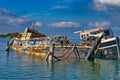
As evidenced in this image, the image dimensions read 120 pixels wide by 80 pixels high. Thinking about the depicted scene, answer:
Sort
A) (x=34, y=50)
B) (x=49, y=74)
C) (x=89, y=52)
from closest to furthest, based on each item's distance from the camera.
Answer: (x=49, y=74) < (x=89, y=52) < (x=34, y=50)

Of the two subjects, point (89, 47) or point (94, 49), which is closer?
point (94, 49)

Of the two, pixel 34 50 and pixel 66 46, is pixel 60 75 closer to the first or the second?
pixel 66 46

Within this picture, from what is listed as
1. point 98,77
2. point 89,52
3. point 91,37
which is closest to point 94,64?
point 89,52

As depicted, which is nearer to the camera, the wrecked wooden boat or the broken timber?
the broken timber

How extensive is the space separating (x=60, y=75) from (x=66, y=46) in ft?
57.1

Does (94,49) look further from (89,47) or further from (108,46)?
(108,46)

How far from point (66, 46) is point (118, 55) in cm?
698

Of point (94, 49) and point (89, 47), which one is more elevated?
point (89, 47)

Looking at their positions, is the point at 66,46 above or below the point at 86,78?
above

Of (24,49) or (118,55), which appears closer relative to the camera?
(118,55)

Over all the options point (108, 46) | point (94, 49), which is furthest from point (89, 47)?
point (108, 46)

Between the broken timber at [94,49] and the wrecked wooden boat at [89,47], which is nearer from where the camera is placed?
the broken timber at [94,49]

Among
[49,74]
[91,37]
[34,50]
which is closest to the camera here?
[49,74]

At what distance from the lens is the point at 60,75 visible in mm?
33656
